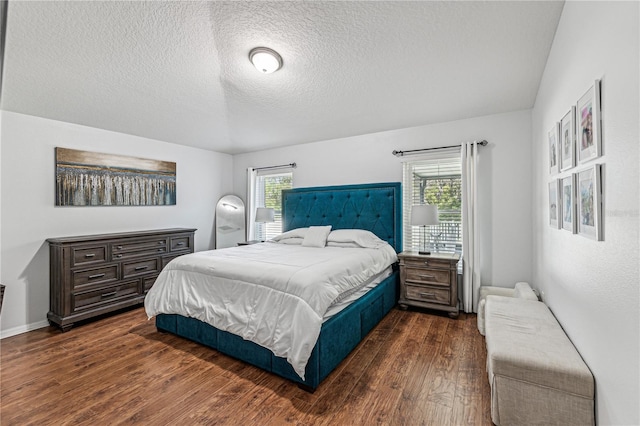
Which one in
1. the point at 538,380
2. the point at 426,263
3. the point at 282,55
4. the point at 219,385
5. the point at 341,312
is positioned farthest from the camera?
the point at 426,263

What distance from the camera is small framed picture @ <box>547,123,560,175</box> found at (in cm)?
214

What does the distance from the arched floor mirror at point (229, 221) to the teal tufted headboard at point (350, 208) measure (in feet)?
3.51

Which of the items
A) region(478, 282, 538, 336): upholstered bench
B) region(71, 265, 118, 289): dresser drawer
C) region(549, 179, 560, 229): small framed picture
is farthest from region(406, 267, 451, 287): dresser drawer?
region(71, 265, 118, 289): dresser drawer

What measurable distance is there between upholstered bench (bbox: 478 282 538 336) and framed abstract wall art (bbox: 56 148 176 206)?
174 inches

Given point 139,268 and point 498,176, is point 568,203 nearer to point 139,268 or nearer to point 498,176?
point 498,176

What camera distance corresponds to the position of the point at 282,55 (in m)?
2.32

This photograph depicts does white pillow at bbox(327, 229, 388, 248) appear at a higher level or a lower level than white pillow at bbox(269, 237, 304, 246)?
higher

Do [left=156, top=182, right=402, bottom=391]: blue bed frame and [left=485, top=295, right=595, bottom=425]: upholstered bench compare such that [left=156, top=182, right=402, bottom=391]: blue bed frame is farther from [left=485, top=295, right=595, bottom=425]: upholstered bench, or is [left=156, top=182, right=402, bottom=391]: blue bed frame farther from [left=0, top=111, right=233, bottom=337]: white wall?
[left=0, top=111, right=233, bottom=337]: white wall

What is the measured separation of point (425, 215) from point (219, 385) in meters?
2.69

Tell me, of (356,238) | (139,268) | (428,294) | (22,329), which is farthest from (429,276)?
(22,329)

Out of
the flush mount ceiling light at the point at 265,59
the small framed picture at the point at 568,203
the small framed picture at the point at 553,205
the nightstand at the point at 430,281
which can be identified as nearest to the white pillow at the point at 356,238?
the nightstand at the point at 430,281

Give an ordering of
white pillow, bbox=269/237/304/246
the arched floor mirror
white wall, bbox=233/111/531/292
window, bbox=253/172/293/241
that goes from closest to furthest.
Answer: white wall, bbox=233/111/531/292
white pillow, bbox=269/237/304/246
window, bbox=253/172/293/241
the arched floor mirror

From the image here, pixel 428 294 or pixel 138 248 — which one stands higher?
pixel 138 248

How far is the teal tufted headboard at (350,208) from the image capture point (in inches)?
162
